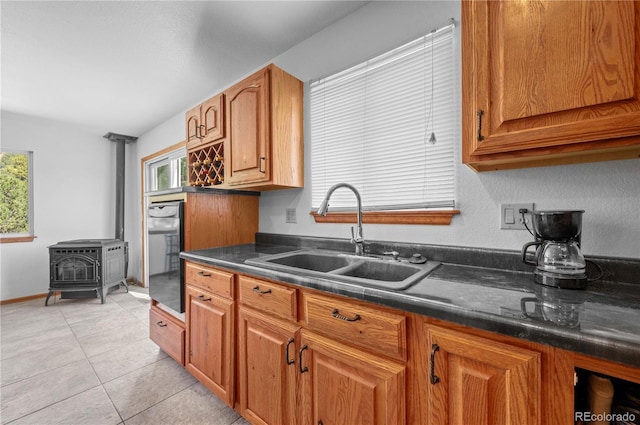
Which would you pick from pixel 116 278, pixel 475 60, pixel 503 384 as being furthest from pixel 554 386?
pixel 116 278

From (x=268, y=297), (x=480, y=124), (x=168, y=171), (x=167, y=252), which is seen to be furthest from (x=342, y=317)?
(x=168, y=171)

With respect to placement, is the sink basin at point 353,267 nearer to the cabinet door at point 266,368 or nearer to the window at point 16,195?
the cabinet door at point 266,368

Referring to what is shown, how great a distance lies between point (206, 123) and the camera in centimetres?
234

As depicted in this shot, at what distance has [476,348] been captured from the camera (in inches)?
29.4

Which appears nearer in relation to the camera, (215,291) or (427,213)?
(427,213)

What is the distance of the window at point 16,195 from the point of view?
12.2 ft

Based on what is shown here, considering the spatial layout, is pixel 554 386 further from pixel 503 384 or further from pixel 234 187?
pixel 234 187

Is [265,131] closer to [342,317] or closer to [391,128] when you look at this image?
[391,128]

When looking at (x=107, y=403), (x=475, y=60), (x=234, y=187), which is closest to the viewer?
(x=475, y=60)

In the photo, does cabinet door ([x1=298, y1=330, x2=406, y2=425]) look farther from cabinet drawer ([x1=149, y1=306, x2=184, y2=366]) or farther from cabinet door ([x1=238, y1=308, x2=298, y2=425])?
cabinet drawer ([x1=149, y1=306, x2=184, y2=366])

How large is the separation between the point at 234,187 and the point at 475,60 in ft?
5.70

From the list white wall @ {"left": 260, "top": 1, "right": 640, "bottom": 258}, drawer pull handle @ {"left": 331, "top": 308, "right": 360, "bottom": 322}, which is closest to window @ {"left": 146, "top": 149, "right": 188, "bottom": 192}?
white wall @ {"left": 260, "top": 1, "right": 640, "bottom": 258}

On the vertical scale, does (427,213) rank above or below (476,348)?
above

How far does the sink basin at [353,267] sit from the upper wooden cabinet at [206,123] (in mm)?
1217
